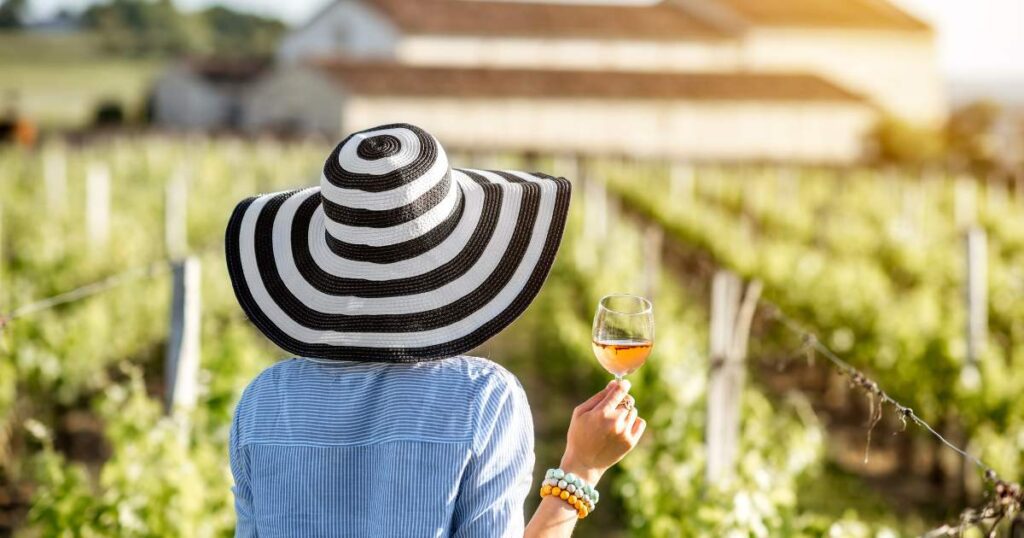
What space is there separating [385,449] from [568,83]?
1548 inches

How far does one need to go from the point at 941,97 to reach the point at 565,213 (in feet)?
175

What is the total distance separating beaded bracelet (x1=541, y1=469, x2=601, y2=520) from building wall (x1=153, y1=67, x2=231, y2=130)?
4382 cm

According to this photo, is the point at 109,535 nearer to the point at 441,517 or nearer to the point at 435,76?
the point at 441,517

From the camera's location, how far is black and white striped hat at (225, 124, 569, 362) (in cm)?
179

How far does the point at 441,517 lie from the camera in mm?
1696

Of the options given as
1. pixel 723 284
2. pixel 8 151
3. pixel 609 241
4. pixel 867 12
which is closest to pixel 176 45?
pixel 867 12

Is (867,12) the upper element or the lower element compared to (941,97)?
upper

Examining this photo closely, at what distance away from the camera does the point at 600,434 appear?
1.78 m

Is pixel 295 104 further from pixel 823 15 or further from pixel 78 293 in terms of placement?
pixel 78 293

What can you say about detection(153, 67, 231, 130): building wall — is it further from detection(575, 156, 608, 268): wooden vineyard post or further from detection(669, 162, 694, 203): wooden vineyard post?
detection(575, 156, 608, 268): wooden vineyard post

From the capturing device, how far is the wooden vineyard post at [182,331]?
4500 mm

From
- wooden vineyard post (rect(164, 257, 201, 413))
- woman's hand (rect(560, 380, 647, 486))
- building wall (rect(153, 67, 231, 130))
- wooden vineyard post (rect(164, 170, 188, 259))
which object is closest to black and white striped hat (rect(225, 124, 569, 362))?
woman's hand (rect(560, 380, 647, 486))

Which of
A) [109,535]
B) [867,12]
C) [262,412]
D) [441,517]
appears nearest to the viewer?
[441,517]

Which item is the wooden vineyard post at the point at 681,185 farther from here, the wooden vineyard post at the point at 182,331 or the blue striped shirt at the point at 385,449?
the blue striped shirt at the point at 385,449
